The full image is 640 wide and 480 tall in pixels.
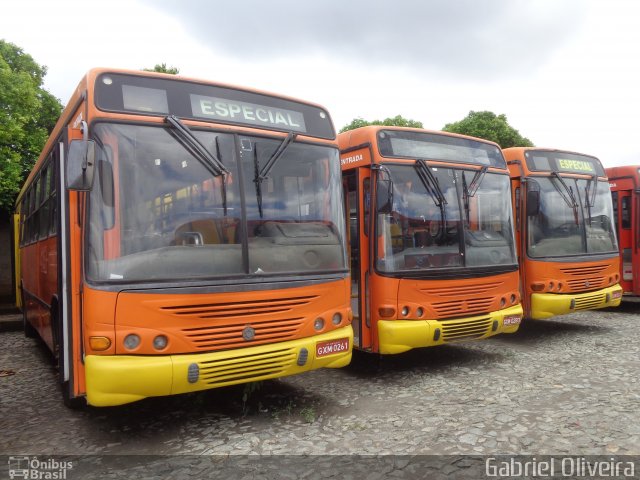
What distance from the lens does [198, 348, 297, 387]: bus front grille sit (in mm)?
4215

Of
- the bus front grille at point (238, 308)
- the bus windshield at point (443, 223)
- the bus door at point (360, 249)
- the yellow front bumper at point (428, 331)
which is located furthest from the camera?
the bus door at point (360, 249)

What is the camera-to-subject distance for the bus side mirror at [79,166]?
390cm

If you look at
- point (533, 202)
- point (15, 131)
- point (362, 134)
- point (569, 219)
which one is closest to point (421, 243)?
point (362, 134)

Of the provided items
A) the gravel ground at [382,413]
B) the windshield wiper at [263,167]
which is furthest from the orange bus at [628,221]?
the windshield wiper at [263,167]

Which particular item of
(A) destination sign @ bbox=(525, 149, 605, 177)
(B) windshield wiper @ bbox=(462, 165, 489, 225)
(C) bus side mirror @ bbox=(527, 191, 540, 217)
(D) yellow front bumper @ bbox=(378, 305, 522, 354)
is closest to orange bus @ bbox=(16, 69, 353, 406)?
(D) yellow front bumper @ bbox=(378, 305, 522, 354)

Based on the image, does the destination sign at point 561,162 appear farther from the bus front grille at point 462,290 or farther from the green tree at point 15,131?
the green tree at point 15,131

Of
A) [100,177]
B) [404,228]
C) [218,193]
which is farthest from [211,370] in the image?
[404,228]

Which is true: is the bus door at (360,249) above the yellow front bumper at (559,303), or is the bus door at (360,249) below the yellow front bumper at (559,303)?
above

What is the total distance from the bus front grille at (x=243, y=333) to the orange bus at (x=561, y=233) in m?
4.80

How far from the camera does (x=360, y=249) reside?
6.36 meters

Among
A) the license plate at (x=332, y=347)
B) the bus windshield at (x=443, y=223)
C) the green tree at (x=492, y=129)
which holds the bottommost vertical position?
the license plate at (x=332, y=347)

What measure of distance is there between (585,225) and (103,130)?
24.8 ft

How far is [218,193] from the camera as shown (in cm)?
444

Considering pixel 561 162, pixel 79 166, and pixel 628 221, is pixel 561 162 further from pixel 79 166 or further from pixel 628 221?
pixel 79 166
